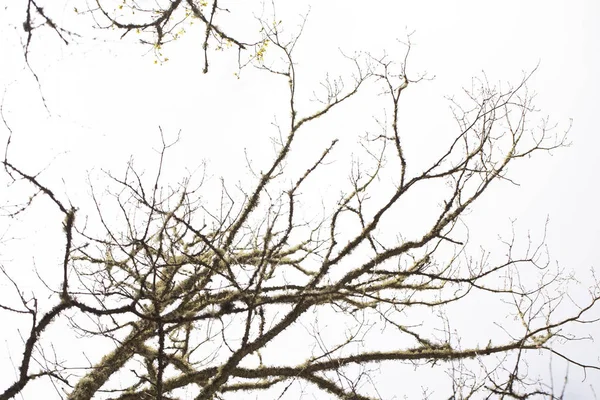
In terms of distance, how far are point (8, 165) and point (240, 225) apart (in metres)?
3.31

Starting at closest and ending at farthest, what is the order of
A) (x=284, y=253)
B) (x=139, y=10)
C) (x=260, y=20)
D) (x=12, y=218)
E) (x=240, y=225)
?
(x=139, y=10) < (x=12, y=218) < (x=260, y=20) < (x=240, y=225) < (x=284, y=253)

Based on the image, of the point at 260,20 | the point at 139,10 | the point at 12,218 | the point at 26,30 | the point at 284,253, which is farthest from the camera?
the point at 284,253

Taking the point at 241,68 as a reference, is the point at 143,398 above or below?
below

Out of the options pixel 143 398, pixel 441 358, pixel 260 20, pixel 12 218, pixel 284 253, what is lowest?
pixel 143 398

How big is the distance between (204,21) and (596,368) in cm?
574

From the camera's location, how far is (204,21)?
4219 mm

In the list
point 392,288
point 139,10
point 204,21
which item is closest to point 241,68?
point 204,21

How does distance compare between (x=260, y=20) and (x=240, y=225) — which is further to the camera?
(x=240, y=225)

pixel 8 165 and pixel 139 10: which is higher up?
pixel 139 10

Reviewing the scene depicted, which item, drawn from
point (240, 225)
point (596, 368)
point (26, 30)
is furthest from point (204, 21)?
point (596, 368)

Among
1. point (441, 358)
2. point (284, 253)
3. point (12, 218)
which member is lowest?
point (441, 358)

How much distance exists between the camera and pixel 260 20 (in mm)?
6363

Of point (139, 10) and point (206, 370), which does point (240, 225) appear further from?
point (139, 10)

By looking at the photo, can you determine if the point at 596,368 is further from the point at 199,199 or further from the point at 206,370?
the point at 199,199
